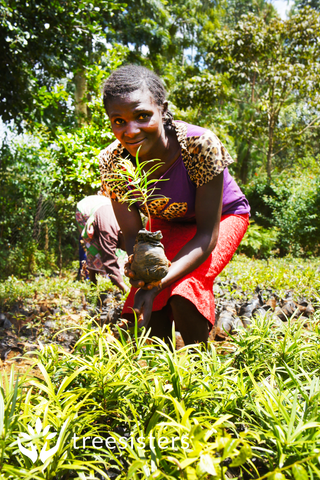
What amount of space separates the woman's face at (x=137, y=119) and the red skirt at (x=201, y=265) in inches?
23.0

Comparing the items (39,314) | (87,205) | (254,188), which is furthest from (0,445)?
(254,188)

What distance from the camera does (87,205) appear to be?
184 inches

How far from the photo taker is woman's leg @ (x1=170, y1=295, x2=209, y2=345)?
73.9 inches

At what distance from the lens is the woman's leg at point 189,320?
1.88m

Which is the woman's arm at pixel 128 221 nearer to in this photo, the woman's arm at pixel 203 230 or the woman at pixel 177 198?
the woman at pixel 177 198

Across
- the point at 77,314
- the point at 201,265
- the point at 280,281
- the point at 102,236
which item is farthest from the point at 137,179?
the point at 280,281

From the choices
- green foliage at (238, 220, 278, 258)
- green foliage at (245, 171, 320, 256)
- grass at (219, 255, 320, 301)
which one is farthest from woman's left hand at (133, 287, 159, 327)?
green foliage at (245, 171, 320, 256)

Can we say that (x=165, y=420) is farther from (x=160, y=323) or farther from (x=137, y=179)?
(x=160, y=323)

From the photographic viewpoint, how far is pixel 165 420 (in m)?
1.13

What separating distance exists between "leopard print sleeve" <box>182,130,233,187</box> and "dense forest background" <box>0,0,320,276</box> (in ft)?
11.9

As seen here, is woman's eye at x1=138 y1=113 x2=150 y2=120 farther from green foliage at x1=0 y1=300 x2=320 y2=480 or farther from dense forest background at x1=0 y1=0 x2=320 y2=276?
dense forest background at x1=0 y1=0 x2=320 y2=276

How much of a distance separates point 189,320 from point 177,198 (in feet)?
2.14

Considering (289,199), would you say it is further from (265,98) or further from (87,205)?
(87,205)

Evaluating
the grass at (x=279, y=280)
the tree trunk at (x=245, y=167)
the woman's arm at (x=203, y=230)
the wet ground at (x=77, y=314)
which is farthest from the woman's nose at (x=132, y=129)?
the tree trunk at (x=245, y=167)
